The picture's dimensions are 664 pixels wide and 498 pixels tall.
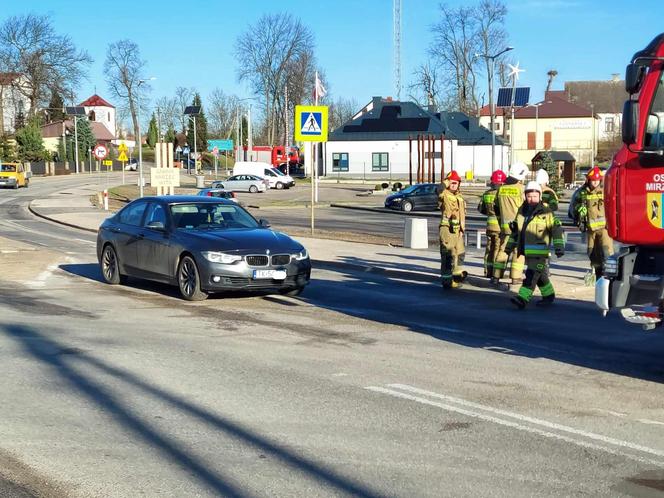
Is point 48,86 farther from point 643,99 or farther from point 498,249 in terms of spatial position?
point 643,99

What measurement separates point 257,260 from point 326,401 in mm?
5753

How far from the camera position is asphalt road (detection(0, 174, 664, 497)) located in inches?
210

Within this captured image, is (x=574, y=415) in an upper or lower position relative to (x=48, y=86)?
lower

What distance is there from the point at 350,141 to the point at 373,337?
75375 millimetres

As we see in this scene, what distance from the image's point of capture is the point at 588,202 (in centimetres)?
1334

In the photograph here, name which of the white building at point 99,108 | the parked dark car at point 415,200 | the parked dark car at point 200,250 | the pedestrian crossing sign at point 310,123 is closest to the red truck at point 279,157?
the parked dark car at point 415,200

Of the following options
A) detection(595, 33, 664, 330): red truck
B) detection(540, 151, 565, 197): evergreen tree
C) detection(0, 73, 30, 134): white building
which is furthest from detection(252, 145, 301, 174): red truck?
detection(595, 33, 664, 330): red truck

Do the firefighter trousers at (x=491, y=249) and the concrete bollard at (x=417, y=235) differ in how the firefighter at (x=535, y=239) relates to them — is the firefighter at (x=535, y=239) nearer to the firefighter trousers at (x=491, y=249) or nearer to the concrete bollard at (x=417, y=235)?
the firefighter trousers at (x=491, y=249)

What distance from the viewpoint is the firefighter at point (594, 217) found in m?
13.3

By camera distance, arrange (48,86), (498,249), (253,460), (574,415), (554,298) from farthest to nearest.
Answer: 1. (48,86)
2. (498,249)
3. (554,298)
4. (574,415)
5. (253,460)

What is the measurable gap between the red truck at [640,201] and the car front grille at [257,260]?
18.7 ft

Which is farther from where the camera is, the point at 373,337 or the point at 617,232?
the point at 373,337

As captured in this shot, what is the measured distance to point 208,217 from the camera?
45.6 ft

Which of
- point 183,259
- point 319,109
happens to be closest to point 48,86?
point 319,109
